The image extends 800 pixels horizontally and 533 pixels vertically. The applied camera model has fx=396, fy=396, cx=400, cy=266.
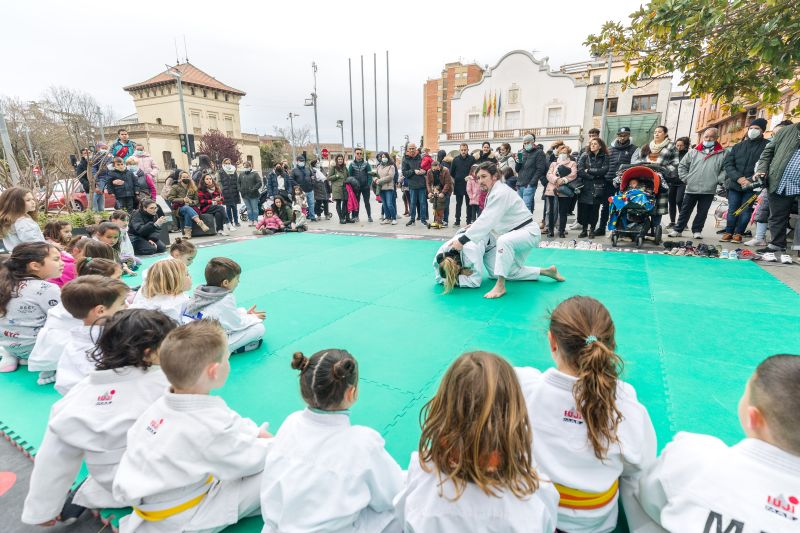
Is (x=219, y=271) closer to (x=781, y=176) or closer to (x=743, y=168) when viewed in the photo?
(x=781, y=176)

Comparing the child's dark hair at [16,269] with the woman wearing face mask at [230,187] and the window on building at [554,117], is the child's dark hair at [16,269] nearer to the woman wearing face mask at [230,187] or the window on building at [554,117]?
the woman wearing face mask at [230,187]

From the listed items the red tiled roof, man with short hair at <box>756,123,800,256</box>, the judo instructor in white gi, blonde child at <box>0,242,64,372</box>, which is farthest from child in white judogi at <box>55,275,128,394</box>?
the red tiled roof

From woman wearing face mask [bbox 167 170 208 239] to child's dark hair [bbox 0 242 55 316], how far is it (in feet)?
20.1

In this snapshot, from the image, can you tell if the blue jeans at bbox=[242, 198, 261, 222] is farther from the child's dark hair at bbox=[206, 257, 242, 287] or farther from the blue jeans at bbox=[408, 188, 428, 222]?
the child's dark hair at bbox=[206, 257, 242, 287]

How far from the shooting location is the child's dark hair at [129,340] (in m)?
1.77

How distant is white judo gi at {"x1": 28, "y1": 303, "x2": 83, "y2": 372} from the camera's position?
2.78 m

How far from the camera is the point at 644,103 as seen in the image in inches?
1281

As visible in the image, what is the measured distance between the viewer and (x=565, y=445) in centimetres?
150

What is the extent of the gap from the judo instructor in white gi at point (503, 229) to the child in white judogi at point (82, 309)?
327cm

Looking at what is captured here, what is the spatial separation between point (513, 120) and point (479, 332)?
36464 millimetres

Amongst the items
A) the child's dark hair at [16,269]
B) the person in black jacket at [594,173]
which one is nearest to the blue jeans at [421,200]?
the person in black jacket at [594,173]

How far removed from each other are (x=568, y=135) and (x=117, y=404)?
3545 cm

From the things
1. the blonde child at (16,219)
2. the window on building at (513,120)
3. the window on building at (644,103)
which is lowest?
the blonde child at (16,219)

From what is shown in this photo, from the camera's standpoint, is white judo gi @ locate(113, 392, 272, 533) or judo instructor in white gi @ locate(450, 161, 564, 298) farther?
judo instructor in white gi @ locate(450, 161, 564, 298)
